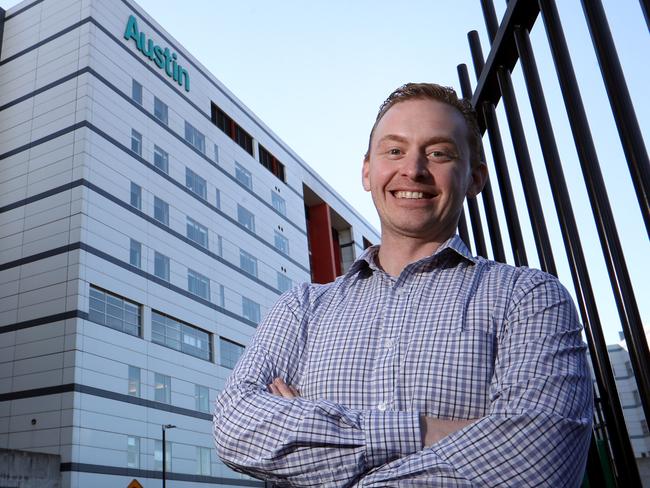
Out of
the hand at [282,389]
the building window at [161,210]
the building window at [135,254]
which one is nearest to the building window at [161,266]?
the building window at [135,254]

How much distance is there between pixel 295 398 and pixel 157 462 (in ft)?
85.3

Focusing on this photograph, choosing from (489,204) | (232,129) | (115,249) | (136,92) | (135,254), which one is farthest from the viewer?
(232,129)

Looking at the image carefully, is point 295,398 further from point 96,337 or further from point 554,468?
point 96,337

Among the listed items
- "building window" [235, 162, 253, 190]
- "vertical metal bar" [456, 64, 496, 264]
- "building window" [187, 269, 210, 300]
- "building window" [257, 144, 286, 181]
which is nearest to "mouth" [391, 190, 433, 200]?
"vertical metal bar" [456, 64, 496, 264]

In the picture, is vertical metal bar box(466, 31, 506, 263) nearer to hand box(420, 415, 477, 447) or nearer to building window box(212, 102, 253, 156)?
hand box(420, 415, 477, 447)

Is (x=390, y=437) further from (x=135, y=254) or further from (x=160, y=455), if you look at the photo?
(x=135, y=254)

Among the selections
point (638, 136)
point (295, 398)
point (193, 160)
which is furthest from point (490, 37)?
point (193, 160)

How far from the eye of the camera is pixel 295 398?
1.96m

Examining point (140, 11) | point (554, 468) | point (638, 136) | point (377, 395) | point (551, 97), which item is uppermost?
point (140, 11)

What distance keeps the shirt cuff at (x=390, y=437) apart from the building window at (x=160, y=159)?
3038cm

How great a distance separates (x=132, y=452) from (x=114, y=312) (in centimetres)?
564

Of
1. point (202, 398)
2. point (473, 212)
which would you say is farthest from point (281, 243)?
point (473, 212)

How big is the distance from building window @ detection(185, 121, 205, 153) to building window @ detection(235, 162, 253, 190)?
3.14 metres

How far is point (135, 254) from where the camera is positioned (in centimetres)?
2788
